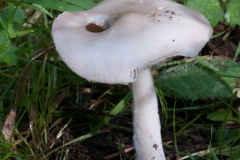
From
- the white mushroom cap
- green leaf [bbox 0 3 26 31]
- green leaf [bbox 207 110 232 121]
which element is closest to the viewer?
the white mushroom cap

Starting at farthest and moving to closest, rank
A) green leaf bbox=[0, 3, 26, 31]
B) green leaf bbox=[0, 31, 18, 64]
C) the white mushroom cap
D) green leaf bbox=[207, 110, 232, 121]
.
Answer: green leaf bbox=[0, 3, 26, 31] < green leaf bbox=[207, 110, 232, 121] < green leaf bbox=[0, 31, 18, 64] < the white mushroom cap

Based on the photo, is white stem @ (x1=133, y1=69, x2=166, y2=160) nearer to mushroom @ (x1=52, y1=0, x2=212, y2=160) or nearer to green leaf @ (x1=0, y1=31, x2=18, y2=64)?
mushroom @ (x1=52, y1=0, x2=212, y2=160)

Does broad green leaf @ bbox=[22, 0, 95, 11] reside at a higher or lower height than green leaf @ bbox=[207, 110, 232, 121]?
higher

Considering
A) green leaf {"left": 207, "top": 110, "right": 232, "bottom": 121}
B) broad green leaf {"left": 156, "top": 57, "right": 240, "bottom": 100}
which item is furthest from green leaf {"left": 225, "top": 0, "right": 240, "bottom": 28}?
green leaf {"left": 207, "top": 110, "right": 232, "bottom": 121}

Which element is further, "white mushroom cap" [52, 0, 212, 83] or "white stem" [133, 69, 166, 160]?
"white stem" [133, 69, 166, 160]

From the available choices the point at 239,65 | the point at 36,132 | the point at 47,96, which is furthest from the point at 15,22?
the point at 239,65

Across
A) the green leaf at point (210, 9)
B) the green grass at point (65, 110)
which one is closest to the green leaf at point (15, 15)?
the green grass at point (65, 110)

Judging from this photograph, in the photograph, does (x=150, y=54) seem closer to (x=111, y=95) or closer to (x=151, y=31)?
(x=151, y=31)
